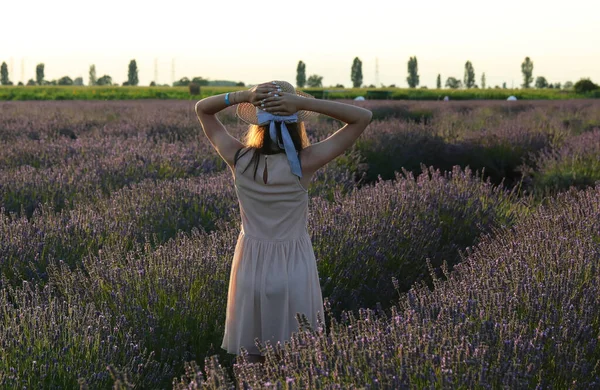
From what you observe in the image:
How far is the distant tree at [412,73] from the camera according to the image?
3605 inches

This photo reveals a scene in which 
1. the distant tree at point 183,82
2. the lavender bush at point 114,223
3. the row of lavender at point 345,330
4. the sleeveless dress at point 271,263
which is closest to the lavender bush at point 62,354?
the row of lavender at point 345,330

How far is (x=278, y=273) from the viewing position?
2.40 m

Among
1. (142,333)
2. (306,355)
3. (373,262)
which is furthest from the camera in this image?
(373,262)

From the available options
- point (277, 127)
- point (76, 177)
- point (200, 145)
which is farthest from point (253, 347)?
point (200, 145)

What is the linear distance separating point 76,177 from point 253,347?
3.82m

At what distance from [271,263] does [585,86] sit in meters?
53.8

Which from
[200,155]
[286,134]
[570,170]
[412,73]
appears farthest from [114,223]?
[412,73]

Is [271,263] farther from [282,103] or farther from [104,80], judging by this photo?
[104,80]

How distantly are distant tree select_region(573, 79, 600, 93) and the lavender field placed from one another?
47.8 meters

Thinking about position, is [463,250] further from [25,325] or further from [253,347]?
[25,325]

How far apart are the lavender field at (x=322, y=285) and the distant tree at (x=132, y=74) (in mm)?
88236

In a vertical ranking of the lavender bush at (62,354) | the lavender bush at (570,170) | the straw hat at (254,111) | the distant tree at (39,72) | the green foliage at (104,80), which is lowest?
the lavender bush at (62,354)

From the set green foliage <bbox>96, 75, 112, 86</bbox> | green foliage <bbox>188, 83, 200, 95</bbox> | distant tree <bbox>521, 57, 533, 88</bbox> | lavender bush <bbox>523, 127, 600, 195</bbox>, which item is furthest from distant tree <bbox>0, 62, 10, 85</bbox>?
lavender bush <bbox>523, 127, 600, 195</bbox>

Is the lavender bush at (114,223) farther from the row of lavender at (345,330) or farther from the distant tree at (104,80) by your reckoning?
the distant tree at (104,80)
